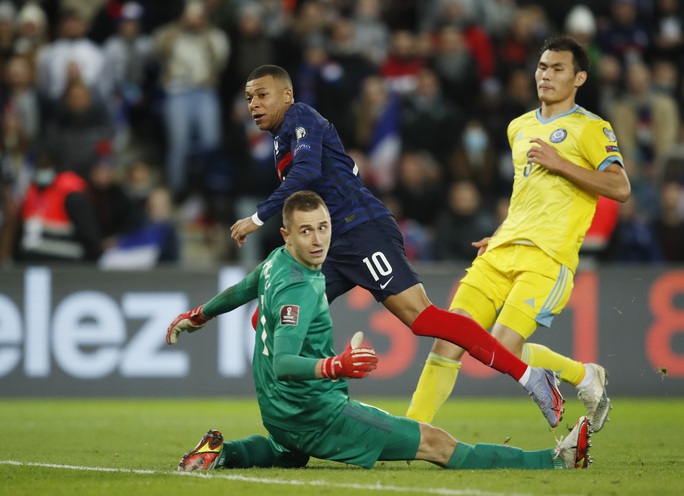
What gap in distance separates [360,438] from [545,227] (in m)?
2.03

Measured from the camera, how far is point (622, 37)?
1652 cm

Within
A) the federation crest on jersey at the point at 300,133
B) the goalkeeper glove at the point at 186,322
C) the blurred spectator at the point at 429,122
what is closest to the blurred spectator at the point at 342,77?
the blurred spectator at the point at 429,122

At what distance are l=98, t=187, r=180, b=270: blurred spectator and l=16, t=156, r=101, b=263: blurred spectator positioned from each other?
0.52m

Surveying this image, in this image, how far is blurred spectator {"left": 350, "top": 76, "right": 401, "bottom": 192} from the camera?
49.4ft

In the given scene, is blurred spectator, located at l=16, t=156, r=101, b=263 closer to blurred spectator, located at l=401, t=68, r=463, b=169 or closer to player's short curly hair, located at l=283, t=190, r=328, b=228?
blurred spectator, located at l=401, t=68, r=463, b=169

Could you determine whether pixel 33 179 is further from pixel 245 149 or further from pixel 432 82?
pixel 432 82

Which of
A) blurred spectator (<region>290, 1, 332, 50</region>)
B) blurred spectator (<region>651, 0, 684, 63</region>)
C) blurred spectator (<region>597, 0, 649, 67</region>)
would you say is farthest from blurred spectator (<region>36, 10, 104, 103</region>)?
blurred spectator (<region>651, 0, 684, 63</region>)

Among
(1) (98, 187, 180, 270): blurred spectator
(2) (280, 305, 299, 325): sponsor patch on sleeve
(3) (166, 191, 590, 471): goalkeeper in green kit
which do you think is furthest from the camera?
(1) (98, 187, 180, 270): blurred spectator

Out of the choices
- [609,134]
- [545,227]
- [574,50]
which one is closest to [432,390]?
[545,227]

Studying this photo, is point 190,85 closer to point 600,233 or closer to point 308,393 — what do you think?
point 600,233

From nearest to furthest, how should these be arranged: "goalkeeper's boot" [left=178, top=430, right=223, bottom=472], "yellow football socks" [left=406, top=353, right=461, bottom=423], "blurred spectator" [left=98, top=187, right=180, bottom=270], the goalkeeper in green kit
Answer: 1. the goalkeeper in green kit
2. "goalkeeper's boot" [left=178, top=430, right=223, bottom=472]
3. "yellow football socks" [left=406, top=353, right=461, bottom=423]
4. "blurred spectator" [left=98, top=187, right=180, bottom=270]

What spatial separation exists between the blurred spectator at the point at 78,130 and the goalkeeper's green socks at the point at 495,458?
8.30 metres

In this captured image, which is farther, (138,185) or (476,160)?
(476,160)

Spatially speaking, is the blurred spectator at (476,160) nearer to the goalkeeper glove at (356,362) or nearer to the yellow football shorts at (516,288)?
the yellow football shorts at (516,288)
